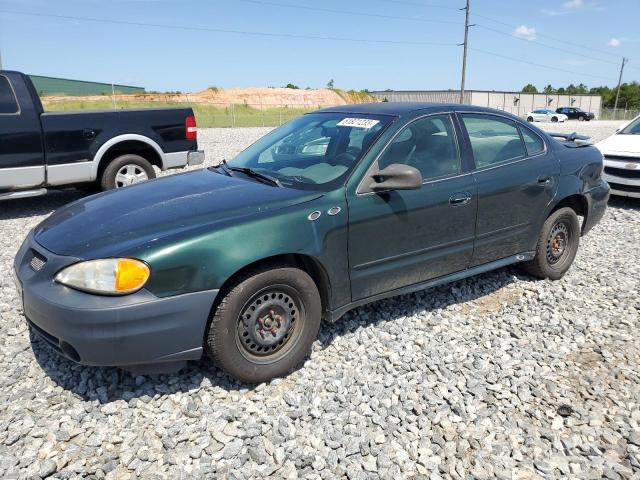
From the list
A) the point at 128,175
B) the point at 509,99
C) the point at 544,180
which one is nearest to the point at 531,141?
the point at 544,180

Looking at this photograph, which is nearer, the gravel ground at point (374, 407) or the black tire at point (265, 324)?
the gravel ground at point (374, 407)

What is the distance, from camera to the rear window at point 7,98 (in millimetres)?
6812

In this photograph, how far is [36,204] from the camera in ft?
27.1

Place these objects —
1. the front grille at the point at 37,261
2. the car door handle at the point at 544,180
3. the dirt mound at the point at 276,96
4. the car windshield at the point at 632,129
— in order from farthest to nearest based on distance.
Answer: the dirt mound at the point at 276,96 < the car windshield at the point at 632,129 < the car door handle at the point at 544,180 < the front grille at the point at 37,261

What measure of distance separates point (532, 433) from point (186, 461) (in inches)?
72.2

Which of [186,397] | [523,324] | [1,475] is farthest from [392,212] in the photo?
[1,475]

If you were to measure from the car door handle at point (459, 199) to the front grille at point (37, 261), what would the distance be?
273 centimetres

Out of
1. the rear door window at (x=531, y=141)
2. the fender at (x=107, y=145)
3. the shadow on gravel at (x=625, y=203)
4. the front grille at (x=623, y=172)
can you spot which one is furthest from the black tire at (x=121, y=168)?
the shadow on gravel at (x=625, y=203)

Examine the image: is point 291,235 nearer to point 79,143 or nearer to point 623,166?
point 79,143

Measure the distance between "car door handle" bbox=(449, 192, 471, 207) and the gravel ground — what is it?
937 millimetres

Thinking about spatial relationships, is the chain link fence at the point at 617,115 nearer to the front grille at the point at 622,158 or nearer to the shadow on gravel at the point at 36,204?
the front grille at the point at 622,158

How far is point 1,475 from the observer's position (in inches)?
94.7

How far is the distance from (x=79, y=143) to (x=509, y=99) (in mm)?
66417

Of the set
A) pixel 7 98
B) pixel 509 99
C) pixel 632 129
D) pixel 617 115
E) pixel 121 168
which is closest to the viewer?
pixel 7 98
